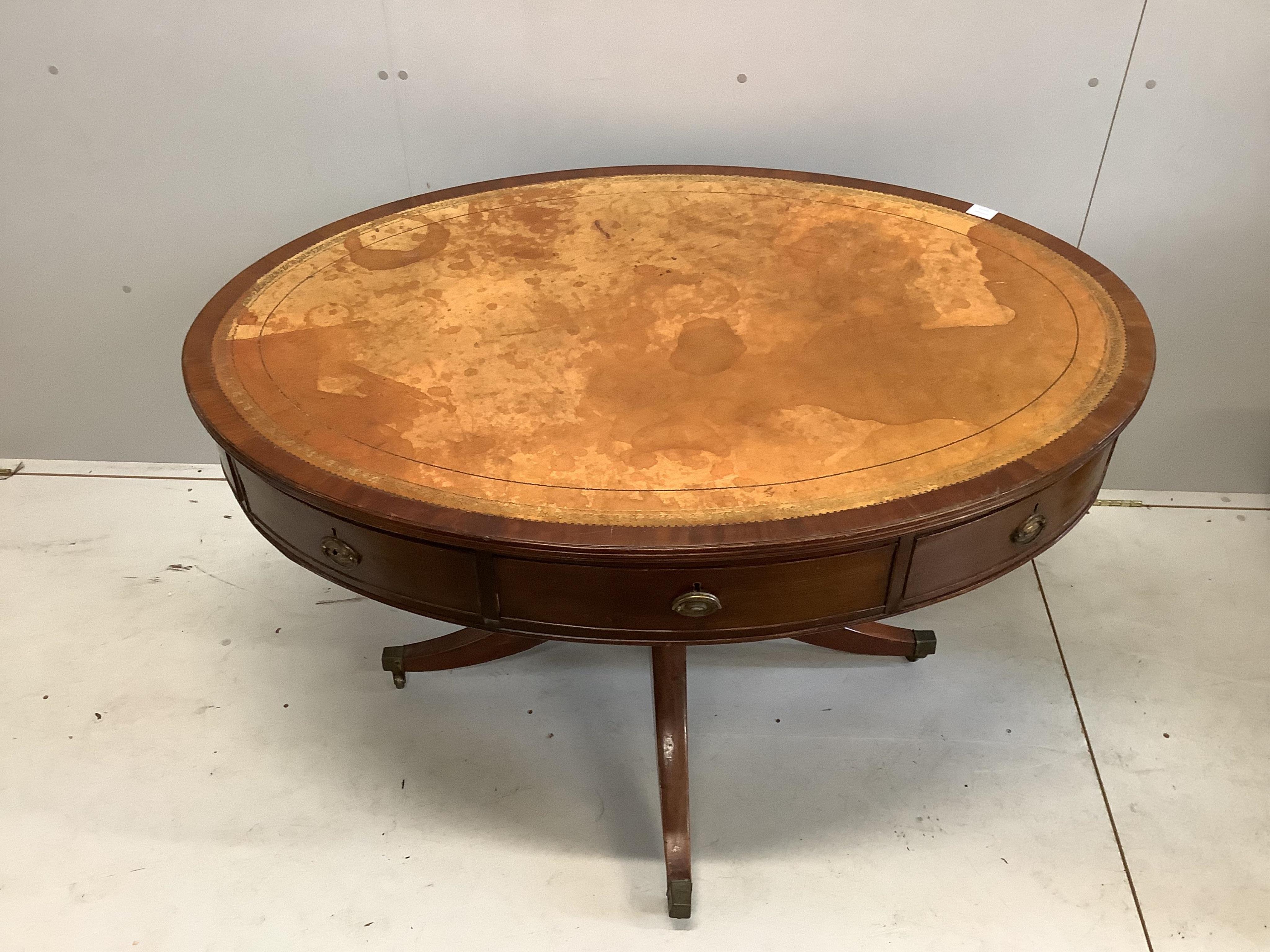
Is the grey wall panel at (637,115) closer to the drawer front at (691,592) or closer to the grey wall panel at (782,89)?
the grey wall panel at (782,89)

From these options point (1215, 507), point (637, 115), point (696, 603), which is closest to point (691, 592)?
point (696, 603)

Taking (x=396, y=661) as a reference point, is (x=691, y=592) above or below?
above

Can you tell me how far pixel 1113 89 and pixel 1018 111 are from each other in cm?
19

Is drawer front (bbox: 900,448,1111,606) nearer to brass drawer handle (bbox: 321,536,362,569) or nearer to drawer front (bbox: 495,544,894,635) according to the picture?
drawer front (bbox: 495,544,894,635)

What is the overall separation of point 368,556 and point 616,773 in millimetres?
878

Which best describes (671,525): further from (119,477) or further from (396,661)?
(119,477)

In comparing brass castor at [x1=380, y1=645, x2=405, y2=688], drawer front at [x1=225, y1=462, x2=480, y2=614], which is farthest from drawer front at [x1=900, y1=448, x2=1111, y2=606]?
brass castor at [x1=380, y1=645, x2=405, y2=688]

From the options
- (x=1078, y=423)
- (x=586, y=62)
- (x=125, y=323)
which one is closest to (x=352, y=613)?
(x=125, y=323)

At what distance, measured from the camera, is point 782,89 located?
2113mm

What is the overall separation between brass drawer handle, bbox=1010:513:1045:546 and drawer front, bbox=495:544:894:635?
0.20m

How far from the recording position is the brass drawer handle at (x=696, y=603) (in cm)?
120

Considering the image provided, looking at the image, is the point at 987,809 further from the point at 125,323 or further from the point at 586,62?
the point at 125,323

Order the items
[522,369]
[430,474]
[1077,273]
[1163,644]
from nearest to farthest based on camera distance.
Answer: [430,474], [522,369], [1077,273], [1163,644]

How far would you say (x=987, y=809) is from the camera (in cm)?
187
